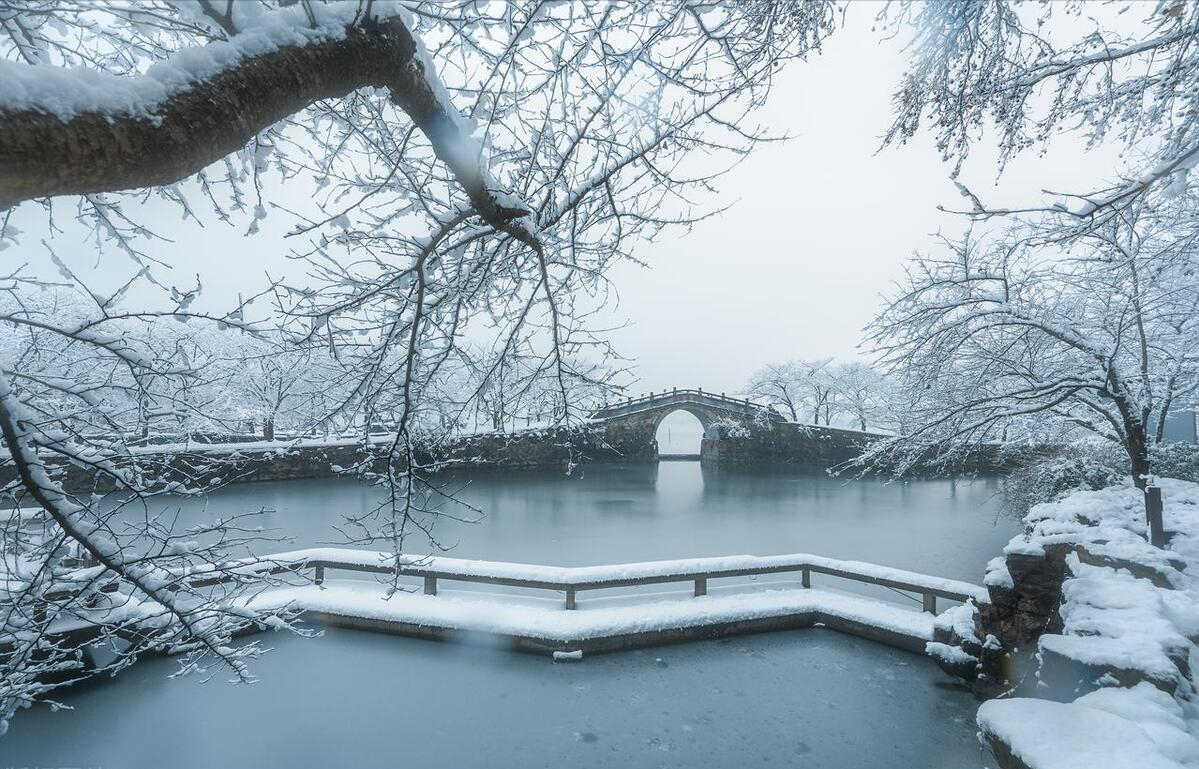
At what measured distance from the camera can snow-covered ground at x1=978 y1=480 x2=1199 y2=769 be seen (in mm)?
2580

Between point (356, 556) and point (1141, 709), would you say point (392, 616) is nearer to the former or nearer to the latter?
point (356, 556)

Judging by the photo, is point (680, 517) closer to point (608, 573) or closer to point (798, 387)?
point (608, 573)

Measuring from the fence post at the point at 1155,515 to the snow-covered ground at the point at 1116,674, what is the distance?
1.06 ft

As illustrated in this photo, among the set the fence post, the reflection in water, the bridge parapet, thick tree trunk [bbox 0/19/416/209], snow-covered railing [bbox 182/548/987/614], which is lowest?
the reflection in water

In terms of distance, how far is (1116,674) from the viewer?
3.19 meters

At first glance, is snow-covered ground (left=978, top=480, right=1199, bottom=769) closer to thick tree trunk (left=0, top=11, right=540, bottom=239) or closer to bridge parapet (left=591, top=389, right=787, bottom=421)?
thick tree trunk (left=0, top=11, right=540, bottom=239)

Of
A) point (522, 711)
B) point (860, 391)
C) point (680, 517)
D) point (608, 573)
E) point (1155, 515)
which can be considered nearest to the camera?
point (1155, 515)

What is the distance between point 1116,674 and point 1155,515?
3623 millimetres

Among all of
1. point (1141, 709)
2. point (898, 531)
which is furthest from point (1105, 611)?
point (898, 531)

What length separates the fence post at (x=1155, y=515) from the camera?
5.60 m

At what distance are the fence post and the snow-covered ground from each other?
0.32 metres

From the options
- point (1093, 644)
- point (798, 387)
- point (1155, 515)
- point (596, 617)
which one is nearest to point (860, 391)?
point (798, 387)

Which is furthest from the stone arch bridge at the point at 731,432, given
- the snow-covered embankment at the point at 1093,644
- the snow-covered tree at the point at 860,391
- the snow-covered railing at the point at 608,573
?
the snow-covered embankment at the point at 1093,644

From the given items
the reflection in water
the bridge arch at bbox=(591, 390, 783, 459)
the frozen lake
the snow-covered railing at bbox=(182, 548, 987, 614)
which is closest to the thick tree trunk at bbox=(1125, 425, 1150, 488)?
the snow-covered railing at bbox=(182, 548, 987, 614)
